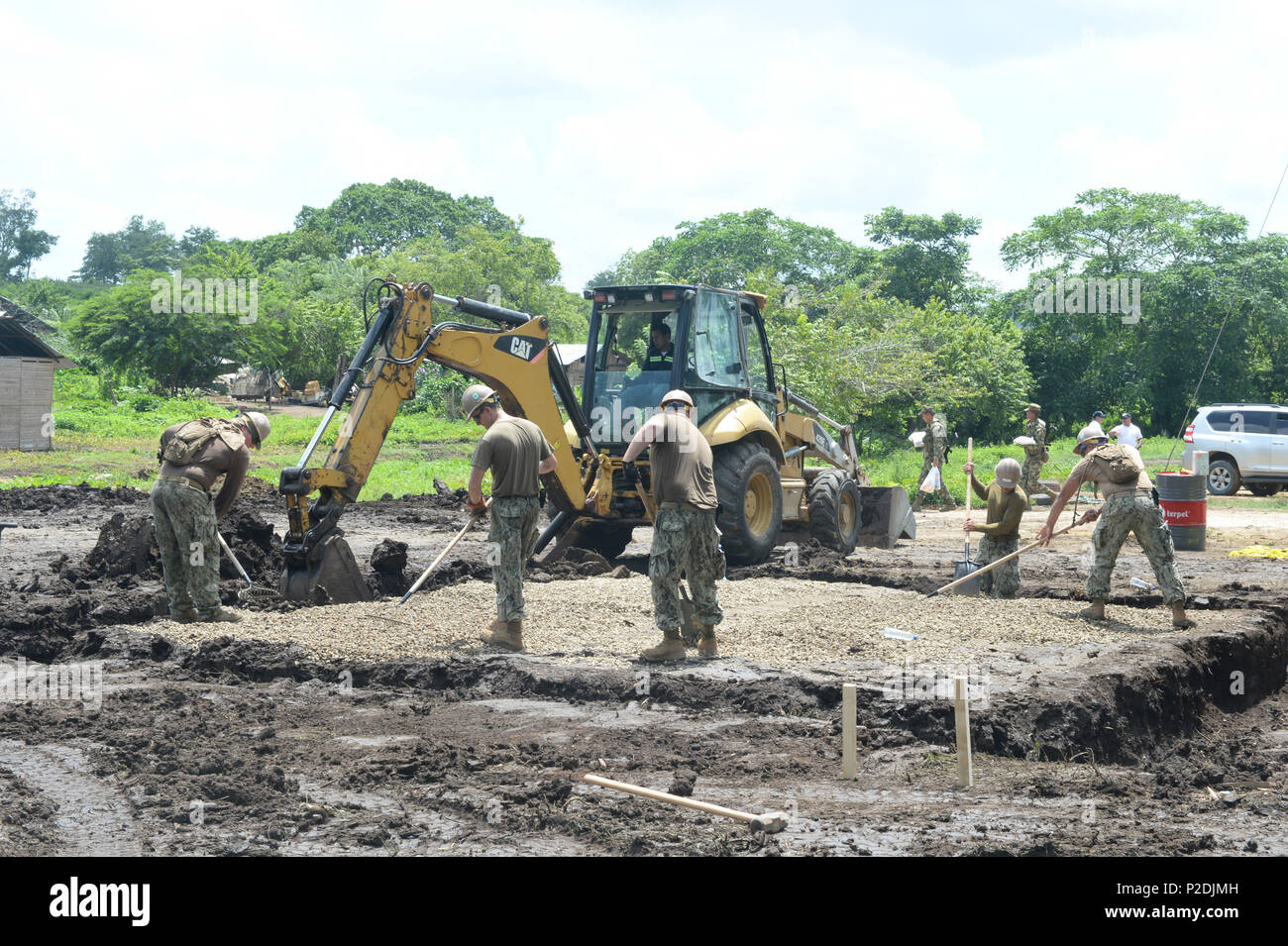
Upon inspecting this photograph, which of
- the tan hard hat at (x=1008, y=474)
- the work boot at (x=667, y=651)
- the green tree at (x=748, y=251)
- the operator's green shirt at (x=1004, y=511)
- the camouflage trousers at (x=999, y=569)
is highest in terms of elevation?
the green tree at (x=748, y=251)

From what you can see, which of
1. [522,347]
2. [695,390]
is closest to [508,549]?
[522,347]

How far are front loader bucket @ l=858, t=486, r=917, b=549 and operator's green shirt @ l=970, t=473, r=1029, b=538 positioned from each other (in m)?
5.40

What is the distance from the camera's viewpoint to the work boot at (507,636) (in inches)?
363

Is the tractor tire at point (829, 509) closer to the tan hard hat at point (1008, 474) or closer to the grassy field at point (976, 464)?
the tan hard hat at point (1008, 474)

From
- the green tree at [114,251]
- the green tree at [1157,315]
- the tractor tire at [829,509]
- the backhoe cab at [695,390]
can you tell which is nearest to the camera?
the backhoe cab at [695,390]

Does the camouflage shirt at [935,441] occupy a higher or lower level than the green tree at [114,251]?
lower

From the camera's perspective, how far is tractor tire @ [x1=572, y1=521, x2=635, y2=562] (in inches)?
544

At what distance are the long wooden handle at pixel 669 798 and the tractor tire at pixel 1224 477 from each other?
71.9ft

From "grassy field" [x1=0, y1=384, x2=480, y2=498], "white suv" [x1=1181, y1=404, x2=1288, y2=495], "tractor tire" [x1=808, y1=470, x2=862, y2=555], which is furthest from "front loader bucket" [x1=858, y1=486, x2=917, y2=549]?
"grassy field" [x1=0, y1=384, x2=480, y2=498]

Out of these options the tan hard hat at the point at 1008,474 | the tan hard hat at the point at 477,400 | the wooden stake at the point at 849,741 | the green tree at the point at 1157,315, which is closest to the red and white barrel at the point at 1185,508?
the tan hard hat at the point at 1008,474

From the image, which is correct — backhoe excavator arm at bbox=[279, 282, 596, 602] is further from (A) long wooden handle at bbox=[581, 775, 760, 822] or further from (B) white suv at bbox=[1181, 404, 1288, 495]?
(B) white suv at bbox=[1181, 404, 1288, 495]
